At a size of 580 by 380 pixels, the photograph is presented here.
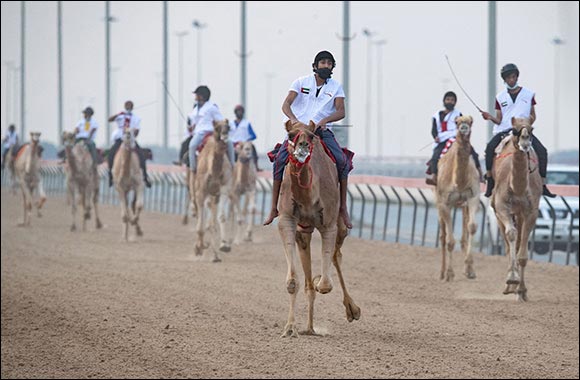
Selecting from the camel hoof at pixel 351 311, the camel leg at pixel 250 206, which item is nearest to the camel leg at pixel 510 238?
the camel hoof at pixel 351 311

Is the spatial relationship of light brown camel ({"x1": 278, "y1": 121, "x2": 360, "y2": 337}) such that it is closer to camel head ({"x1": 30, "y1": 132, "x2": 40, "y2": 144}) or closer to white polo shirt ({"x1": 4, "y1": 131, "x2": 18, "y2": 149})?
camel head ({"x1": 30, "y1": 132, "x2": 40, "y2": 144})

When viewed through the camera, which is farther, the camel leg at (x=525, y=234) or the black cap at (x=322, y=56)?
the camel leg at (x=525, y=234)

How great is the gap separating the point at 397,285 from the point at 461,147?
15.3 ft

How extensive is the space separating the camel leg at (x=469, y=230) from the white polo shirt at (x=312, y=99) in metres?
14.4

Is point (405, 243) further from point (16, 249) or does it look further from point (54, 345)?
point (54, 345)

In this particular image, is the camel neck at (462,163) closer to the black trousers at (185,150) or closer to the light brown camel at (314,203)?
the black trousers at (185,150)

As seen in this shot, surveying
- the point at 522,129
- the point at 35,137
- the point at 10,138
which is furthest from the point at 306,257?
the point at 10,138

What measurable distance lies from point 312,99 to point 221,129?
15.3m

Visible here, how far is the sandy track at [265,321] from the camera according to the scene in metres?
15.9

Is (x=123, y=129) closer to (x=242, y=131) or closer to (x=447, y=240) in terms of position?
(x=242, y=131)

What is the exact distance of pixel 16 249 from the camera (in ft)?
107

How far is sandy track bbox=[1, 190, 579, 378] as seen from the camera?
52.1ft

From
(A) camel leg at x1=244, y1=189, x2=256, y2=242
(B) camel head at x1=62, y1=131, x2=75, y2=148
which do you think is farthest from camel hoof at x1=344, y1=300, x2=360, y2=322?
(B) camel head at x1=62, y1=131, x2=75, y2=148

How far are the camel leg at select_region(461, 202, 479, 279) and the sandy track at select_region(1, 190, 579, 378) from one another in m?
0.34
